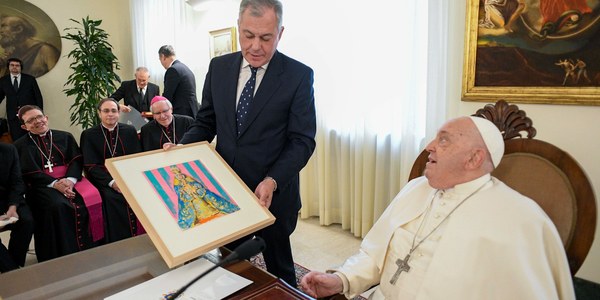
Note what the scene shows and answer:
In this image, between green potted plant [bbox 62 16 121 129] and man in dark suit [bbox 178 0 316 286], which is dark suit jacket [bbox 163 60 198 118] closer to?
green potted plant [bbox 62 16 121 129]

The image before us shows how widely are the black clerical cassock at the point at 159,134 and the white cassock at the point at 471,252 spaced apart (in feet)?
8.56

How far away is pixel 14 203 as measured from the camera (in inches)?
110

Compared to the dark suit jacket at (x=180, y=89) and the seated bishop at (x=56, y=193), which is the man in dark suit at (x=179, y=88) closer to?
the dark suit jacket at (x=180, y=89)

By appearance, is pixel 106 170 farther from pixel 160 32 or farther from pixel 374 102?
pixel 160 32

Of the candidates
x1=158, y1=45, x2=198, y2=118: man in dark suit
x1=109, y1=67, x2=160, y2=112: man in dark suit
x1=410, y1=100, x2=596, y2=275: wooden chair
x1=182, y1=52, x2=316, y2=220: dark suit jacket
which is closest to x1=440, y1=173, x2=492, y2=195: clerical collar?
x1=410, y1=100, x2=596, y2=275: wooden chair

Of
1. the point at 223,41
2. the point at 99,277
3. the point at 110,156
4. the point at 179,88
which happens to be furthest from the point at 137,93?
the point at 99,277

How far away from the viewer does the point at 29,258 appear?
333 cm

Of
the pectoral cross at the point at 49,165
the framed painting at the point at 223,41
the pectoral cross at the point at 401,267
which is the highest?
the framed painting at the point at 223,41

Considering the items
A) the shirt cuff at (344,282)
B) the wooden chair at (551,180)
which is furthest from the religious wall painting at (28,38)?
the wooden chair at (551,180)

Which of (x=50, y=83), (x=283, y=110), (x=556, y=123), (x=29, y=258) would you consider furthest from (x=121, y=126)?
(x=50, y=83)

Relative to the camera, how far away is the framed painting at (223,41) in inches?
197

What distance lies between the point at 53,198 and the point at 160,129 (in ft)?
3.50

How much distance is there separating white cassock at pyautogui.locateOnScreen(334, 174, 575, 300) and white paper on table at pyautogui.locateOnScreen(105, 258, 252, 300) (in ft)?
1.56

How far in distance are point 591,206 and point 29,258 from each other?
4100mm
